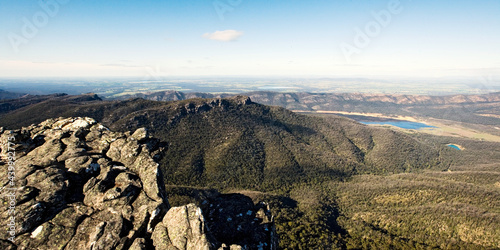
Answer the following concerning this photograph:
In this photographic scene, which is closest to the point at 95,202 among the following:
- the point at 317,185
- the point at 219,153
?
the point at 219,153

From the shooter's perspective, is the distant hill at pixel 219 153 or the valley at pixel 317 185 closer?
the valley at pixel 317 185

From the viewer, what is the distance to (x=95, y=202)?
22.5 meters

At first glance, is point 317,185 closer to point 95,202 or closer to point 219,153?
point 219,153

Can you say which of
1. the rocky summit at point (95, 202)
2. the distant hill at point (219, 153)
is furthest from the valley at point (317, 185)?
the rocky summit at point (95, 202)

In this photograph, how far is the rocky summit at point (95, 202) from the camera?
19.0 meters

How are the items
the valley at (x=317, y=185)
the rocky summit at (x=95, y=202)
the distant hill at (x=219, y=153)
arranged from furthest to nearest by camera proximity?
the distant hill at (x=219, y=153) → the valley at (x=317, y=185) → the rocky summit at (x=95, y=202)

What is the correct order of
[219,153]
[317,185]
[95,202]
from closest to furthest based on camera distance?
1. [95,202]
2. [317,185]
3. [219,153]

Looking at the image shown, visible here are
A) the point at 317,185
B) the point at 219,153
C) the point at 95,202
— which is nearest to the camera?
the point at 95,202

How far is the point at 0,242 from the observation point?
57.3 feet

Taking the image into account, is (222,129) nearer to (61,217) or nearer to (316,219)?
(316,219)

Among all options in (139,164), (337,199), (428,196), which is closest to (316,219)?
(337,199)

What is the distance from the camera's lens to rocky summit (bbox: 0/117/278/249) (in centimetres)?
1900

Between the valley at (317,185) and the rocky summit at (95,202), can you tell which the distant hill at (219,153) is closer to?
the valley at (317,185)

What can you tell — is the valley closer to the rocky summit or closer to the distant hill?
the distant hill
